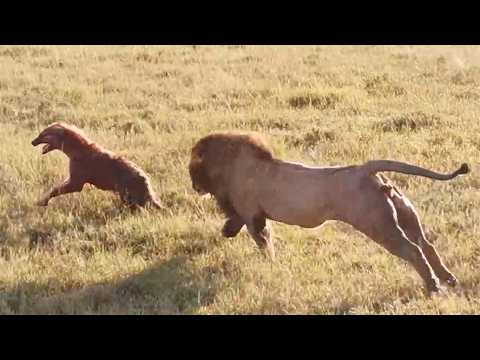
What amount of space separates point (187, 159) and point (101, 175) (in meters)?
1.52

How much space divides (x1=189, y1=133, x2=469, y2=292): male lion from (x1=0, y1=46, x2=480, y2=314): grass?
0.95 feet

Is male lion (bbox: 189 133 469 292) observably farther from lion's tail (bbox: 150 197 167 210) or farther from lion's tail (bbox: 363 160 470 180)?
lion's tail (bbox: 150 197 167 210)

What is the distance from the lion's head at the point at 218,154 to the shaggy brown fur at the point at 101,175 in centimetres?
94

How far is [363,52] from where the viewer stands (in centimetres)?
1911

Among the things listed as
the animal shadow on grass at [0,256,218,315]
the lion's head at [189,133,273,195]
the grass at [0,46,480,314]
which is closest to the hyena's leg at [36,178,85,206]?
the grass at [0,46,480,314]

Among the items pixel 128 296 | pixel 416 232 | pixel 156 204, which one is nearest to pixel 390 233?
pixel 416 232

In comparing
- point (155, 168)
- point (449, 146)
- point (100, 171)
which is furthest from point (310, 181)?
point (449, 146)

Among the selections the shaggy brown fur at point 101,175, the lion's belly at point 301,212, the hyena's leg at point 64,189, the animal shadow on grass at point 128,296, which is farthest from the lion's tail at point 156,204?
the lion's belly at point 301,212

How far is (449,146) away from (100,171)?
14.1 ft

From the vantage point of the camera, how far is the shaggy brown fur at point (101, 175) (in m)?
8.67

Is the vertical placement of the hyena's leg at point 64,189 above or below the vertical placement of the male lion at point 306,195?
below

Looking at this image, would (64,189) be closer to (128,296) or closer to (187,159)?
(187,159)

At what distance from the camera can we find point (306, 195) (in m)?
6.88

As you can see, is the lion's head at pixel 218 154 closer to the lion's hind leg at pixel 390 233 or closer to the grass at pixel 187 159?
the grass at pixel 187 159
